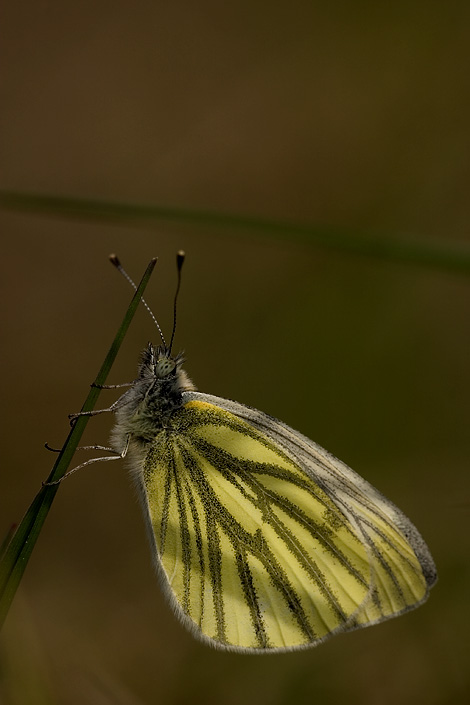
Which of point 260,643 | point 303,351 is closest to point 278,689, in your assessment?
point 260,643

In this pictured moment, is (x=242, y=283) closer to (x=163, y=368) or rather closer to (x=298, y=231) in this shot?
(x=163, y=368)

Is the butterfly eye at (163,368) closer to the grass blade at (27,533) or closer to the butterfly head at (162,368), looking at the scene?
the butterfly head at (162,368)

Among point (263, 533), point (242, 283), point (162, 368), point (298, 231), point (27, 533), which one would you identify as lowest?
point (263, 533)

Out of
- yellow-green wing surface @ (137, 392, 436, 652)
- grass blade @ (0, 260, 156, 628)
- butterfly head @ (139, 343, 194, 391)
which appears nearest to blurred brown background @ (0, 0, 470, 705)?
yellow-green wing surface @ (137, 392, 436, 652)

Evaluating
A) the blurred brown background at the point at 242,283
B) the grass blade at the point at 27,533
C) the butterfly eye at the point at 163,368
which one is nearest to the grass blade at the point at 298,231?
the grass blade at the point at 27,533

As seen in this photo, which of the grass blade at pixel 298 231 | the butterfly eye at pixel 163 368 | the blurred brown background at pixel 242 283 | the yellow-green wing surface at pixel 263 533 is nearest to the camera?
the grass blade at pixel 298 231

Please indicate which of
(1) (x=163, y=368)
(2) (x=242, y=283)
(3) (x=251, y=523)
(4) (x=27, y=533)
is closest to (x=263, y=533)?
(3) (x=251, y=523)

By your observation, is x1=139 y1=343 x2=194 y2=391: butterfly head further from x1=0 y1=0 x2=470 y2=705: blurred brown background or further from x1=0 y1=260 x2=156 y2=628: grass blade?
x1=0 y1=0 x2=470 y2=705: blurred brown background
